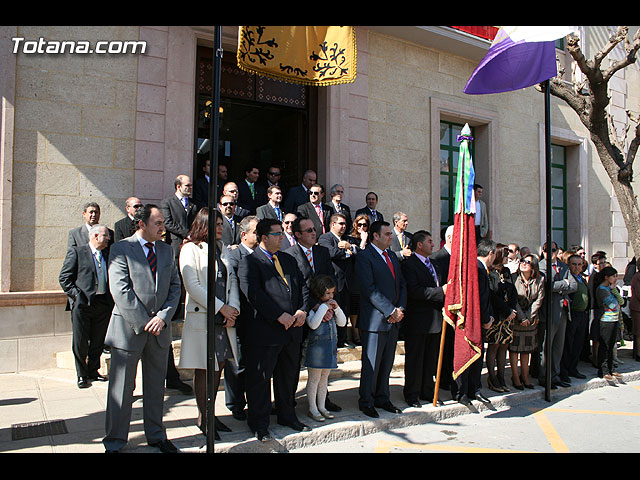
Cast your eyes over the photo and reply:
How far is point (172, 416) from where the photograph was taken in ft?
17.6

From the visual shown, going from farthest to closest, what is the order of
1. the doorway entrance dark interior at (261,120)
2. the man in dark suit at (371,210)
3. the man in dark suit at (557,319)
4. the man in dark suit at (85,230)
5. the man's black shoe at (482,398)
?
1. the doorway entrance dark interior at (261,120)
2. the man in dark suit at (371,210)
3. the man in dark suit at (557,319)
4. the man in dark suit at (85,230)
5. the man's black shoe at (482,398)

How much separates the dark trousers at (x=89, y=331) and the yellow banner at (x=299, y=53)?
344 centimetres

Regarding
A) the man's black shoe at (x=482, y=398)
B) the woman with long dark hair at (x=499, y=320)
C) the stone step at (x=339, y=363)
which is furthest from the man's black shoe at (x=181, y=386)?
the woman with long dark hair at (x=499, y=320)

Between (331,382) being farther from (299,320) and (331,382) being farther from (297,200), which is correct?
(297,200)

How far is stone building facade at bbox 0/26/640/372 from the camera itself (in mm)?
7410

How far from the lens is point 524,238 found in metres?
13.1

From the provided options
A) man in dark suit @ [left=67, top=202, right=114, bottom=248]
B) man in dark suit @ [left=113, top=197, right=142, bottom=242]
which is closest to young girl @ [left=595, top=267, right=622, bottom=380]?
man in dark suit @ [left=113, top=197, right=142, bottom=242]

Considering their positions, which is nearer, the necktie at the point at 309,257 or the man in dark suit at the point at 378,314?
the man in dark suit at the point at 378,314

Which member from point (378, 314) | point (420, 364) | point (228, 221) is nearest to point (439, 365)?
point (420, 364)

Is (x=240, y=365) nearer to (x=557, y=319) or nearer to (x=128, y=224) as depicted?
(x=128, y=224)

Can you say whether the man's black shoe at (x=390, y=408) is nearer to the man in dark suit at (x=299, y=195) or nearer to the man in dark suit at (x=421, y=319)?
the man in dark suit at (x=421, y=319)

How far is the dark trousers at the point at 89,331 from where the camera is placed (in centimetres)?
648
